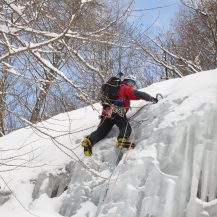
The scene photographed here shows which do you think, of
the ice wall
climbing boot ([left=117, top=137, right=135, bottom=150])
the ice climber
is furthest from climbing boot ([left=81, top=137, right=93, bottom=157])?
climbing boot ([left=117, top=137, right=135, bottom=150])

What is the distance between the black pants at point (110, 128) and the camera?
6.16 meters

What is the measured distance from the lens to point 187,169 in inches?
218

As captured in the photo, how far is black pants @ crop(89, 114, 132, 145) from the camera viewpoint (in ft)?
20.2

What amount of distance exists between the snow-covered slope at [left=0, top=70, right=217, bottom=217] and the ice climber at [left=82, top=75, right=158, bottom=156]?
13 cm

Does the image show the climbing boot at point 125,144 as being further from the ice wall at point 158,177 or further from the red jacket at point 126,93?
the red jacket at point 126,93

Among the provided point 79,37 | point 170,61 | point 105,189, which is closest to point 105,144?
point 105,189

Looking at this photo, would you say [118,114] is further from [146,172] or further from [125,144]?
[146,172]

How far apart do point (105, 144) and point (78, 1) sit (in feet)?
7.66

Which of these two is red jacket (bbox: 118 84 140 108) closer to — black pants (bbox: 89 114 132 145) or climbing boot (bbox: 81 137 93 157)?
black pants (bbox: 89 114 132 145)

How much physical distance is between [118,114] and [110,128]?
53 cm

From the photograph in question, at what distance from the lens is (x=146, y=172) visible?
5.67 metres

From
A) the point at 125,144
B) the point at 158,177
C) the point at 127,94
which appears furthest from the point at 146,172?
the point at 127,94

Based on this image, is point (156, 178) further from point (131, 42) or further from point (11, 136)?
point (11, 136)

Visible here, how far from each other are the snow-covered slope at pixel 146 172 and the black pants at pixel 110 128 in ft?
0.39
